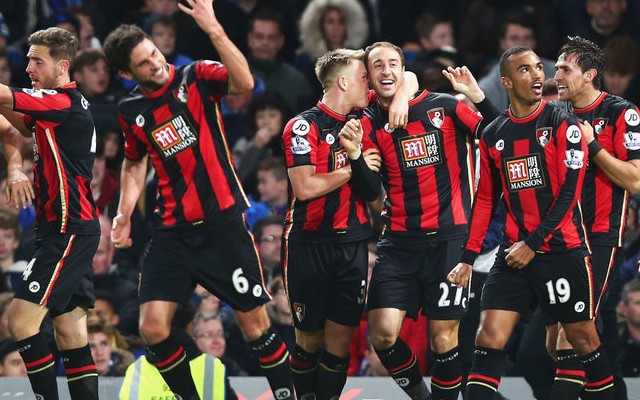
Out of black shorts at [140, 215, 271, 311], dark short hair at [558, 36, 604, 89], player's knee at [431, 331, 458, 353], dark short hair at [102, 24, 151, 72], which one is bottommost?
player's knee at [431, 331, 458, 353]

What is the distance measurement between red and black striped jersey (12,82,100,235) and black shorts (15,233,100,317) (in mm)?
66

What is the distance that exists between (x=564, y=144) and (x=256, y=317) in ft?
6.60

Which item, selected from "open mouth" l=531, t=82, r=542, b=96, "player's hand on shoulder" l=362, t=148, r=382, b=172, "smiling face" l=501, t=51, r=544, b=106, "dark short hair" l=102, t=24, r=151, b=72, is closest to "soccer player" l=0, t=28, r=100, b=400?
"dark short hair" l=102, t=24, r=151, b=72

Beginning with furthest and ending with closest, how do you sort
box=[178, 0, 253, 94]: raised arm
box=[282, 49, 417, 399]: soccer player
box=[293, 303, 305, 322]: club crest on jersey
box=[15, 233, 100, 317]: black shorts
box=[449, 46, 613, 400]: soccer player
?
1. box=[293, 303, 305, 322]: club crest on jersey
2. box=[282, 49, 417, 399]: soccer player
3. box=[15, 233, 100, 317]: black shorts
4. box=[449, 46, 613, 400]: soccer player
5. box=[178, 0, 253, 94]: raised arm

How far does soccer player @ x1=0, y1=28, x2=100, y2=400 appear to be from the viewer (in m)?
7.79

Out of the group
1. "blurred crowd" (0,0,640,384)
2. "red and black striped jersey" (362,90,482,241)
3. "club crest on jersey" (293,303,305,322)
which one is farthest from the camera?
"blurred crowd" (0,0,640,384)

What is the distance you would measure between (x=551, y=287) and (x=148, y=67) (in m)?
2.60

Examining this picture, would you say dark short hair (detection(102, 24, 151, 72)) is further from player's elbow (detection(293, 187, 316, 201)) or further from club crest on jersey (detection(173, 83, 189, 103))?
player's elbow (detection(293, 187, 316, 201))

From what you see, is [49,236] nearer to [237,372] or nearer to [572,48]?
[237,372]

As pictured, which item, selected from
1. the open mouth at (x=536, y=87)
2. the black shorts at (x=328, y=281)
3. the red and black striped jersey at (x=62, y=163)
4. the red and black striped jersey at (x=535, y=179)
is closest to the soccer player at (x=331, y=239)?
the black shorts at (x=328, y=281)

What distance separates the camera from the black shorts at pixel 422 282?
797cm

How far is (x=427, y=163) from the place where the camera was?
8.00m

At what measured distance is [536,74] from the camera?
7.61 m

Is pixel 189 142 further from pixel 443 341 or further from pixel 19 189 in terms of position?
pixel 443 341
